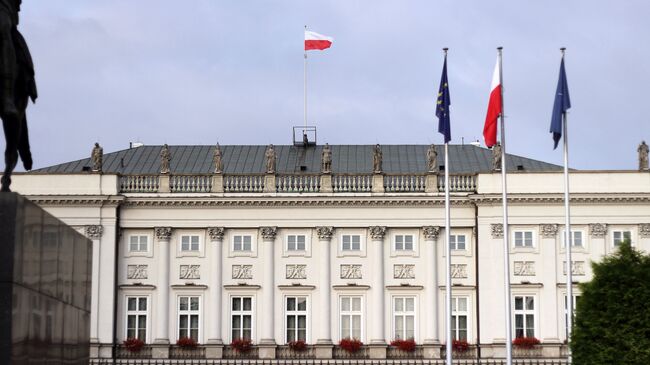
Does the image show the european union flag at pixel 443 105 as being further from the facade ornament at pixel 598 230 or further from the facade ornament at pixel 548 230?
the facade ornament at pixel 598 230

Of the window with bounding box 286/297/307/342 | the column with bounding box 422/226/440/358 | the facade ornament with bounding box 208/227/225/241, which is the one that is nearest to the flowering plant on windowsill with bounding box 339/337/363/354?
the window with bounding box 286/297/307/342

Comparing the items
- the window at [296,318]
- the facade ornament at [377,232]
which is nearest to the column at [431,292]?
the facade ornament at [377,232]

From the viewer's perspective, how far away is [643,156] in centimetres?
6041

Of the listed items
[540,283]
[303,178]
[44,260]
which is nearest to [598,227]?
[540,283]

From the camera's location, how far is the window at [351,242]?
60719mm

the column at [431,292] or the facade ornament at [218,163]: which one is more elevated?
the facade ornament at [218,163]

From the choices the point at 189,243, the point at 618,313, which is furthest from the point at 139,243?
the point at 618,313

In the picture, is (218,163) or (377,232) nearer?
(377,232)

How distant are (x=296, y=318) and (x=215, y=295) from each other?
13.2ft

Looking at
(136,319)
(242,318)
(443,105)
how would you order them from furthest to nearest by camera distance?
(242,318) → (136,319) → (443,105)

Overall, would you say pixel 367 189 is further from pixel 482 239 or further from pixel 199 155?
pixel 199 155

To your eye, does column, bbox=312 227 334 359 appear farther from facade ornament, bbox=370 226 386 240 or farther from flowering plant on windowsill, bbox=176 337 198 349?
flowering plant on windowsill, bbox=176 337 198 349

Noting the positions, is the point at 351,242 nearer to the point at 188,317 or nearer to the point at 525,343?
the point at 188,317

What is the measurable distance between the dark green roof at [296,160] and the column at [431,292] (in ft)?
14.9
